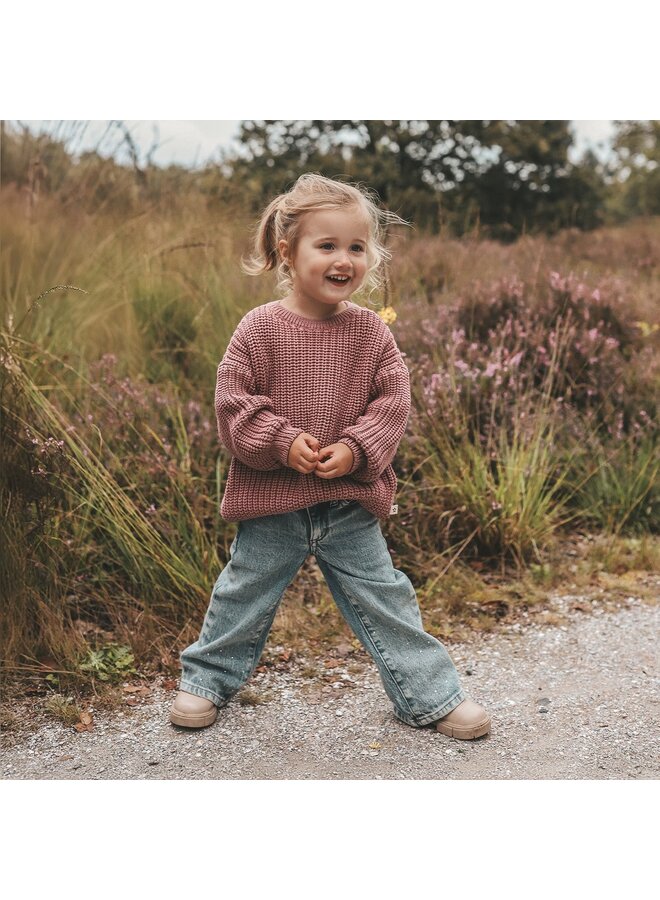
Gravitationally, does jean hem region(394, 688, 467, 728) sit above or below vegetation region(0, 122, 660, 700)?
below

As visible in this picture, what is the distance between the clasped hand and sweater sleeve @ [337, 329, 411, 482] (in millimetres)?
30

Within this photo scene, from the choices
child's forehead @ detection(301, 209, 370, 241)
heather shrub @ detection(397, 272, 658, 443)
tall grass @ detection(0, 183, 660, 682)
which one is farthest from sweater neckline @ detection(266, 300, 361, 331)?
heather shrub @ detection(397, 272, 658, 443)

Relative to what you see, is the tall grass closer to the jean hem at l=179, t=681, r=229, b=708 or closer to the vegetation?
the vegetation

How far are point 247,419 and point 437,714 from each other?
1026mm

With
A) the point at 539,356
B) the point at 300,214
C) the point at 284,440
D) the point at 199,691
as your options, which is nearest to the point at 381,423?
the point at 284,440

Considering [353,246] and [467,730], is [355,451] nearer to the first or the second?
[353,246]

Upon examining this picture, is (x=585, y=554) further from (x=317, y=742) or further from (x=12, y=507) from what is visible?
(x=12, y=507)

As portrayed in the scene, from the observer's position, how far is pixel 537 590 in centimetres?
355

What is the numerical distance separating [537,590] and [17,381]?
83.1 inches

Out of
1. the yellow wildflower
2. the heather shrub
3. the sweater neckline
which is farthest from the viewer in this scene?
the heather shrub

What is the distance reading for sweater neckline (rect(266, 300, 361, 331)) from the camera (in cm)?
242

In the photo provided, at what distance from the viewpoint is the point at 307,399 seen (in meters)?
2.40

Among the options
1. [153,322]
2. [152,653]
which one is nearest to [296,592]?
[152,653]

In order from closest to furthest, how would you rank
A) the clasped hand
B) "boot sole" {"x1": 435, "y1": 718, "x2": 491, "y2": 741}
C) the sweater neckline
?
1. the clasped hand
2. the sweater neckline
3. "boot sole" {"x1": 435, "y1": 718, "x2": 491, "y2": 741}
